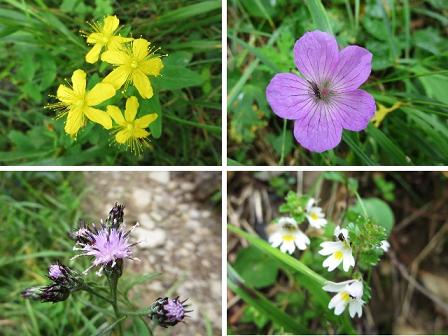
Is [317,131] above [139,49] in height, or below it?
below

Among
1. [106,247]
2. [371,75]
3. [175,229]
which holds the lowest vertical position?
[106,247]

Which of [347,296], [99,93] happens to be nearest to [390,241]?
[347,296]

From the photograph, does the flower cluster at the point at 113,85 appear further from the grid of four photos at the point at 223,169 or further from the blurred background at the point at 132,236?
the blurred background at the point at 132,236

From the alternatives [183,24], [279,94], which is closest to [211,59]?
[183,24]

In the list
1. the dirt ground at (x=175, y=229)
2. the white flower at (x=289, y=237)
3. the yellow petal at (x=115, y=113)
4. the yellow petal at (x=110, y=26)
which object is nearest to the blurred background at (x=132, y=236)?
the dirt ground at (x=175, y=229)

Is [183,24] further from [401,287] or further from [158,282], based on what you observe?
[401,287]

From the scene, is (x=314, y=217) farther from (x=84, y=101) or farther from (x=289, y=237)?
(x=84, y=101)

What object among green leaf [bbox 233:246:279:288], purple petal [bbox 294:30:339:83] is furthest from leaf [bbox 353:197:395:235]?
purple petal [bbox 294:30:339:83]
